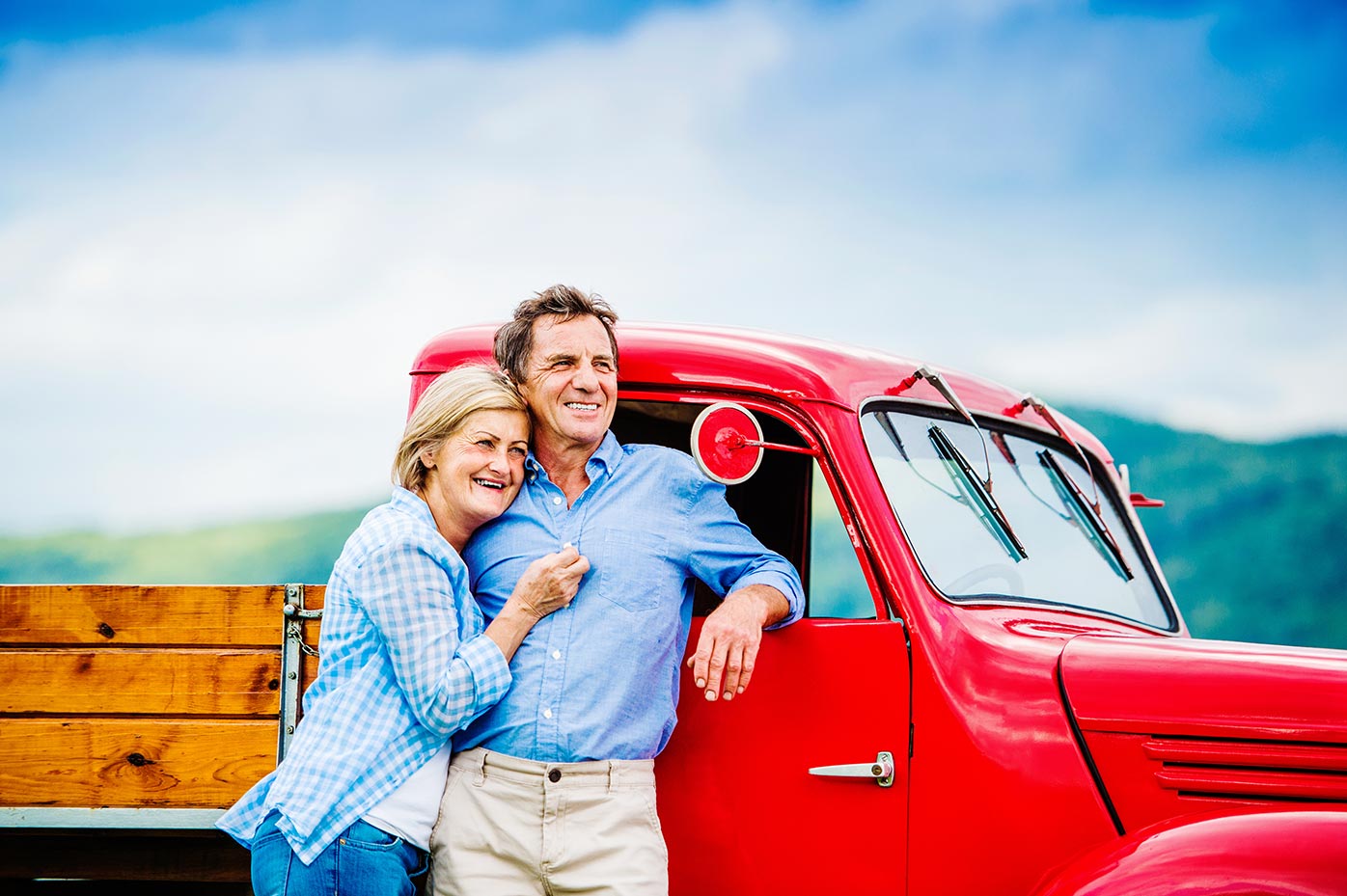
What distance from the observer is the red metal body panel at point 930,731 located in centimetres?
235

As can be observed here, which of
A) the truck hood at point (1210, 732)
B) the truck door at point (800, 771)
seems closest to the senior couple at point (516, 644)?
the truck door at point (800, 771)

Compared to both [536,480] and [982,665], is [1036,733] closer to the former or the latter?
[982,665]

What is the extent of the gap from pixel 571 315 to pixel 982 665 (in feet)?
4.27

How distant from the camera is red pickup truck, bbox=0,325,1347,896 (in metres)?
2.32

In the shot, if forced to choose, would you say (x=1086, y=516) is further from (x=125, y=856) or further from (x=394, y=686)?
(x=125, y=856)

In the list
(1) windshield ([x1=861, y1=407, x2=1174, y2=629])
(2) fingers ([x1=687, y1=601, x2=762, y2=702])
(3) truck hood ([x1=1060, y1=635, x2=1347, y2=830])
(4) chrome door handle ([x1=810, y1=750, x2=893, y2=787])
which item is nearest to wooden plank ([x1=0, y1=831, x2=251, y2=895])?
(2) fingers ([x1=687, y1=601, x2=762, y2=702])

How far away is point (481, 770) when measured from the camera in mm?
2312

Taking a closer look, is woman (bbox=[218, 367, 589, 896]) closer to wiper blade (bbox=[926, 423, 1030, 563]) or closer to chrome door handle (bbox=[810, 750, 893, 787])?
chrome door handle (bbox=[810, 750, 893, 787])

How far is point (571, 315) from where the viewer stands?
Result: 2621 mm

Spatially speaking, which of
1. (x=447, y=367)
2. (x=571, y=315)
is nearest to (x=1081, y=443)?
(x=571, y=315)

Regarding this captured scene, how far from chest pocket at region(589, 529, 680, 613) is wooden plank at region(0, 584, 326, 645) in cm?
98

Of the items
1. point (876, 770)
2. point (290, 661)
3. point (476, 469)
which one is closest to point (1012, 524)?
point (876, 770)

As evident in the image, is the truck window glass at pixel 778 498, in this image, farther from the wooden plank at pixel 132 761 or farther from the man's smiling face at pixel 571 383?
the wooden plank at pixel 132 761

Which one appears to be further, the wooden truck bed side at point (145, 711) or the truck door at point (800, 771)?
the wooden truck bed side at point (145, 711)
